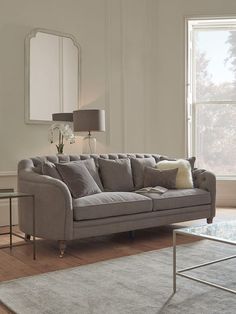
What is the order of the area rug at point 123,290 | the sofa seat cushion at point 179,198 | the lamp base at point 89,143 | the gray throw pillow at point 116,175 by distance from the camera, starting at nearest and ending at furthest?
the area rug at point 123,290
the sofa seat cushion at point 179,198
the gray throw pillow at point 116,175
the lamp base at point 89,143

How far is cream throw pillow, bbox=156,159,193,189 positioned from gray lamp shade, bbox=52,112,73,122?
140 centimetres

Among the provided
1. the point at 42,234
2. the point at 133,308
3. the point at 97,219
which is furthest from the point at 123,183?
the point at 133,308

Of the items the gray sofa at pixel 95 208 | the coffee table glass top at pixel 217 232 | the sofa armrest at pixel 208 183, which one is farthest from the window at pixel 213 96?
the coffee table glass top at pixel 217 232

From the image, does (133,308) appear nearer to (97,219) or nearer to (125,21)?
(97,219)

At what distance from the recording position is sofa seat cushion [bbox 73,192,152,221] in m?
3.60

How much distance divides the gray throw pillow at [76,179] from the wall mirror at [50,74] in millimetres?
1456

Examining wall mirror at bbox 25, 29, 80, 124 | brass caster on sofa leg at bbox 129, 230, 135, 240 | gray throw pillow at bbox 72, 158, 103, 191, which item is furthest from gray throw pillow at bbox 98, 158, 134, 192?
wall mirror at bbox 25, 29, 80, 124

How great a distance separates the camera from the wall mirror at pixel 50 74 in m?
5.16

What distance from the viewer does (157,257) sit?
3447 millimetres

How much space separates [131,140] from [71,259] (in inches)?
119

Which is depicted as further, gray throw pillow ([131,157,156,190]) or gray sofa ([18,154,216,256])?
gray throw pillow ([131,157,156,190])

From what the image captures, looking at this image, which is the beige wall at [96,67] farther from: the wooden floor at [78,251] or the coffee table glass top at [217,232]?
the coffee table glass top at [217,232]

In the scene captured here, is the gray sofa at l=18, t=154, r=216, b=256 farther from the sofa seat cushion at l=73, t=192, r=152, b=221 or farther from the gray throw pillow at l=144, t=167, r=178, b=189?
the gray throw pillow at l=144, t=167, r=178, b=189

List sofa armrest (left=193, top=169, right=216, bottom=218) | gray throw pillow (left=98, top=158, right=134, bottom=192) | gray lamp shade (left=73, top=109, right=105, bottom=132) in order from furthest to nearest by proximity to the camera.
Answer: gray lamp shade (left=73, top=109, right=105, bottom=132), sofa armrest (left=193, top=169, right=216, bottom=218), gray throw pillow (left=98, top=158, right=134, bottom=192)
